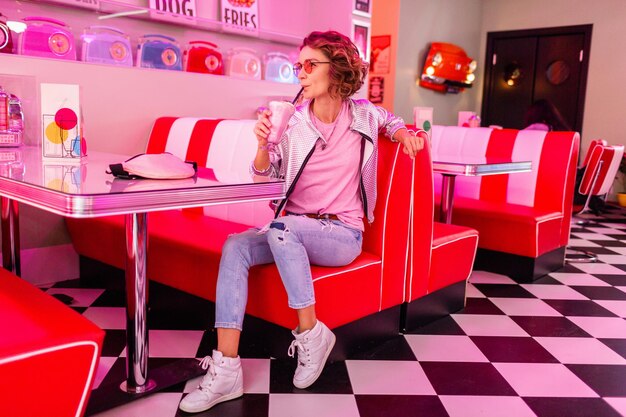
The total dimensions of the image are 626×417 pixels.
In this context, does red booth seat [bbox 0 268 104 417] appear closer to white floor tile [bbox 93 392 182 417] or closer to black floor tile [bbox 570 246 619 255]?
white floor tile [bbox 93 392 182 417]

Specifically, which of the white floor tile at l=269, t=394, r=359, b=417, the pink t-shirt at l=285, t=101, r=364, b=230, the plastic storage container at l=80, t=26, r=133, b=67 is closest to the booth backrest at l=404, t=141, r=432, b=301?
the pink t-shirt at l=285, t=101, r=364, b=230

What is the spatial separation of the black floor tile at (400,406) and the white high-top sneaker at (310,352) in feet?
0.58

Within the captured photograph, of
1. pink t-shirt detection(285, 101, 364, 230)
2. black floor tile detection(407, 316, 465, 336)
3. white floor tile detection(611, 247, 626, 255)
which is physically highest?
pink t-shirt detection(285, 101, 364, 230)

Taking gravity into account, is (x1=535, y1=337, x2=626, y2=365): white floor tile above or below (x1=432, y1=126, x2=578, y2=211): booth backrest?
below

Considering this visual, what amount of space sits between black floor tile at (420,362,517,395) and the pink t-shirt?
66cm

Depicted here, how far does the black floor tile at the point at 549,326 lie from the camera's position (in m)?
2.83

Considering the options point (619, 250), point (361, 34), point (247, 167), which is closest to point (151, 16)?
point (247, 167)

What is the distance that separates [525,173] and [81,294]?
295 cm

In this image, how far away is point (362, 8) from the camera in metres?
4.80

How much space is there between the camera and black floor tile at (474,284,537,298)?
3.46 meters

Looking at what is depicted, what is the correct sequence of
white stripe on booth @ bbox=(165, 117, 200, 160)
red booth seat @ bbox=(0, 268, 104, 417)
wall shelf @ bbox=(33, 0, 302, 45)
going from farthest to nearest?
1. wall shelf @ bbox=(33, 0, 302, 45)
2. white stripe on booth @ bbox=(165, 117, 200, 160)
3. red booth seat @ bbox=(0, 268, 104, 417)

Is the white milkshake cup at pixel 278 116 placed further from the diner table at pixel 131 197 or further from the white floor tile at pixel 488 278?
the white floor tile at pixel 488 278

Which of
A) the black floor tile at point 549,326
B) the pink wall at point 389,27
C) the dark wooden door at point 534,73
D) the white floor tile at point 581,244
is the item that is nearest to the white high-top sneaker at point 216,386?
the black floor tile at point 549,326

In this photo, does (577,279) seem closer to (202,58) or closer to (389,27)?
(202,58)
